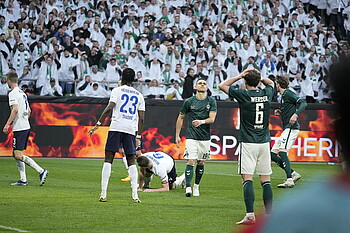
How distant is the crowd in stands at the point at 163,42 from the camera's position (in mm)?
27453

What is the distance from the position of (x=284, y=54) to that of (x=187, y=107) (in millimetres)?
18948

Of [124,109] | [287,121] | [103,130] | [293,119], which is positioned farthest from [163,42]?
[124,109]

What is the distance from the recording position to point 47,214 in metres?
10.4

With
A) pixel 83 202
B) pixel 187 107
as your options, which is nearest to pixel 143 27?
pixel 187 107

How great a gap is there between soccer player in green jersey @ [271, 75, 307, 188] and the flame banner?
327 inches

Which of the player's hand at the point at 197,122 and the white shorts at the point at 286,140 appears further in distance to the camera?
the white shorts at the point at 286,140

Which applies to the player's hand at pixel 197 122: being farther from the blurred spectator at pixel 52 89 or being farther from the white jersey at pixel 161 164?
the blurred spectator at pixel 52 89

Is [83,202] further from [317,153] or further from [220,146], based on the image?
[317,153]

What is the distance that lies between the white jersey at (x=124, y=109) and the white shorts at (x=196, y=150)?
94.4 inches

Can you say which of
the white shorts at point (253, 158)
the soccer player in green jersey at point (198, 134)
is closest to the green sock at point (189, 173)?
the soccer player in green jersey at point (198, 134)

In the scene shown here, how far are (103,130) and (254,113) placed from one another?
15134 mm

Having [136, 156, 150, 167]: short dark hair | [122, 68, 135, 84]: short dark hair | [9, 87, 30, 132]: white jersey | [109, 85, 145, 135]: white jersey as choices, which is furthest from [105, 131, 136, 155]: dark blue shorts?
[9, 87, 30, 132]: white jersey

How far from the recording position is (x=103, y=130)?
2464cm

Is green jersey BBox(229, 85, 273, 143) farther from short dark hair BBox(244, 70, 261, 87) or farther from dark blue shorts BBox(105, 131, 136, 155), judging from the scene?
dark blue shorts BBox(105, 131, 136, 155)
